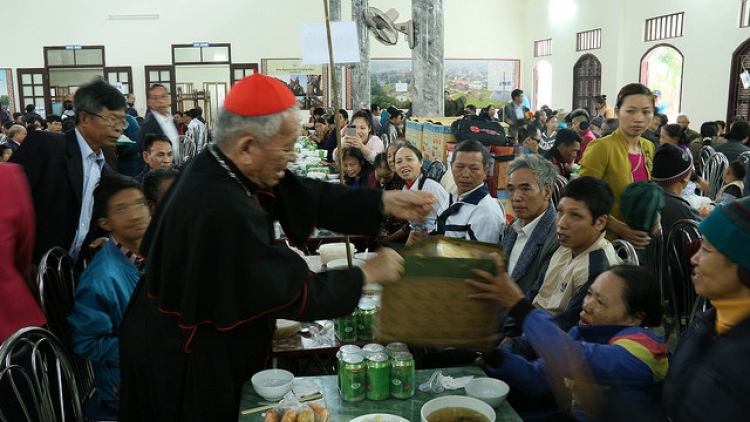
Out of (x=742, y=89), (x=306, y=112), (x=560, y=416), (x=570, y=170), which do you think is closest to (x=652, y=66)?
(x=742, y=89)

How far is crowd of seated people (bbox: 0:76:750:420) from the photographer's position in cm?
161

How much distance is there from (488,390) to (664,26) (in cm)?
1357

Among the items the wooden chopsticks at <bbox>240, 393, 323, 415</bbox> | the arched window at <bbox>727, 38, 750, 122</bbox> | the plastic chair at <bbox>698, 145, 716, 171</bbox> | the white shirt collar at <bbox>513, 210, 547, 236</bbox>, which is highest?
the arched window at <bbox>727, 38, 750, 122</bbox>

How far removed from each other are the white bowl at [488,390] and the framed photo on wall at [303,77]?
17861 mm

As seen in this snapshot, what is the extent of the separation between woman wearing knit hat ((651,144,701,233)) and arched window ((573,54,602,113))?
42.4 feet

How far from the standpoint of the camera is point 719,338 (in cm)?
147

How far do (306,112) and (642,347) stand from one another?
18874 mm

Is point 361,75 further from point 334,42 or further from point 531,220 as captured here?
point 531,220

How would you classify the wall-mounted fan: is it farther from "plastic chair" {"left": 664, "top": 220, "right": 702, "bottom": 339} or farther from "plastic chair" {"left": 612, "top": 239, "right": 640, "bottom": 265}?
"plastic chair" {"left": 612, "top": 239, "right": 640, "bottom": 265}

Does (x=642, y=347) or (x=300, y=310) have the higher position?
(x=300, y=310)

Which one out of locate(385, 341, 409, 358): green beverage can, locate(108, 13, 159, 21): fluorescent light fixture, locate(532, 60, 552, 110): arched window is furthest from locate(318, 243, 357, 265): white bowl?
locate(108, 13, 159, 21): fluorescent light fixture

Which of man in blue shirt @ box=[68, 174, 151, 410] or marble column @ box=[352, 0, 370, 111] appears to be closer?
man in blue shirt @ box=[68, 174, 151, 410]

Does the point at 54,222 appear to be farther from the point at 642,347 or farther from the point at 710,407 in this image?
the point at 710,407

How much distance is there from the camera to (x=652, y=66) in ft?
46.2
